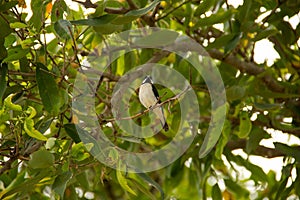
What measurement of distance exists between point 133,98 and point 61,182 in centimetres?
48

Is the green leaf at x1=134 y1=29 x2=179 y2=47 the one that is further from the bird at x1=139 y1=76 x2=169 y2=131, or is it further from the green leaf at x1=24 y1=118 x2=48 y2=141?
the green leaf at x1=24 y1=118 x2=48 y2=141

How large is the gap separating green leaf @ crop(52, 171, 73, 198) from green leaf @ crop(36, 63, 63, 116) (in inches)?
4.4

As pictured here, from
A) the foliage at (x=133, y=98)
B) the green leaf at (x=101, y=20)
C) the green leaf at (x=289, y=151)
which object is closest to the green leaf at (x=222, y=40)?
the foliage at (x=133, y=98)

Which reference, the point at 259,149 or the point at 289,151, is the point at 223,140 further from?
the point at 259,149

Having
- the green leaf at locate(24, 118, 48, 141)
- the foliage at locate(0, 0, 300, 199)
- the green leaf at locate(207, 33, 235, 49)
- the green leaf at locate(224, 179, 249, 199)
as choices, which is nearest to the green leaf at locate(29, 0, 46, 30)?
the foliage at locate(0, 0, 300, 199)

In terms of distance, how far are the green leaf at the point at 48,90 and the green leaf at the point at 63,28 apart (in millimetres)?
81

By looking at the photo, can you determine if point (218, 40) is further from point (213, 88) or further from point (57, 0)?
point (57, 0)

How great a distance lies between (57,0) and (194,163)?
1.97 feet

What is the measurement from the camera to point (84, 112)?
3.45 ft

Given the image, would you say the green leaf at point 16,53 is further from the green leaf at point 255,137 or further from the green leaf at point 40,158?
the green leaf at point 255,137

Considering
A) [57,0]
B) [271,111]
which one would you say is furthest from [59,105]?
[271,111]

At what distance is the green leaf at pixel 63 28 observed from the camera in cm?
95

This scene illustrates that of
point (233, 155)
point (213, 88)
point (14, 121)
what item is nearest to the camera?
point (14, 121)

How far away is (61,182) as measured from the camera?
3.21 feet
